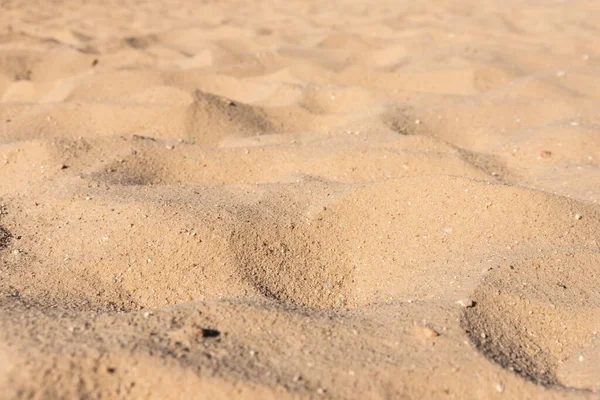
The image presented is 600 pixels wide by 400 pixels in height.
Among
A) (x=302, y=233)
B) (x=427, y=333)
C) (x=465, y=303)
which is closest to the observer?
(x=427, y=333)

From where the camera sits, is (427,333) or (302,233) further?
(302,233)

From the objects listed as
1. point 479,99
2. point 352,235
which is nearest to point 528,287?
point 352,235

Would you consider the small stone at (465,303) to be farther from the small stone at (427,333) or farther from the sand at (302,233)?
the small stone at (427,333)

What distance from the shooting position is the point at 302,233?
6.73 ft

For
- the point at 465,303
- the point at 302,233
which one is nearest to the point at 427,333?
the point at 465,303

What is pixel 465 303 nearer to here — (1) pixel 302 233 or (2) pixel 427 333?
Answer: (2) pixel 427 333

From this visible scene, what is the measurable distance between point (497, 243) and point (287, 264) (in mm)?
734

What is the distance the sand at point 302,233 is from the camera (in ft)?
4.37

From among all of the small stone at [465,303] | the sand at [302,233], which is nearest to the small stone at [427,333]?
the sand at [302,233]

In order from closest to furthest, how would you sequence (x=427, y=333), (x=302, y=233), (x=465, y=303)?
1. (x=427, y=333)
2. (x=465, y=303)
3. (x=302, y=233)

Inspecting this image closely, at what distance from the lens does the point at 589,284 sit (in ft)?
5.87

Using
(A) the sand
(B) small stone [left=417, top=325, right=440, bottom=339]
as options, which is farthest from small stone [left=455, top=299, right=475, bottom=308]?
(B) small stone [left=417, top=325, right=440, bottom=339]

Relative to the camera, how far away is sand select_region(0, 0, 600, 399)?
4.37 ft

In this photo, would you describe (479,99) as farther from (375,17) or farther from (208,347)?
(375,17)
